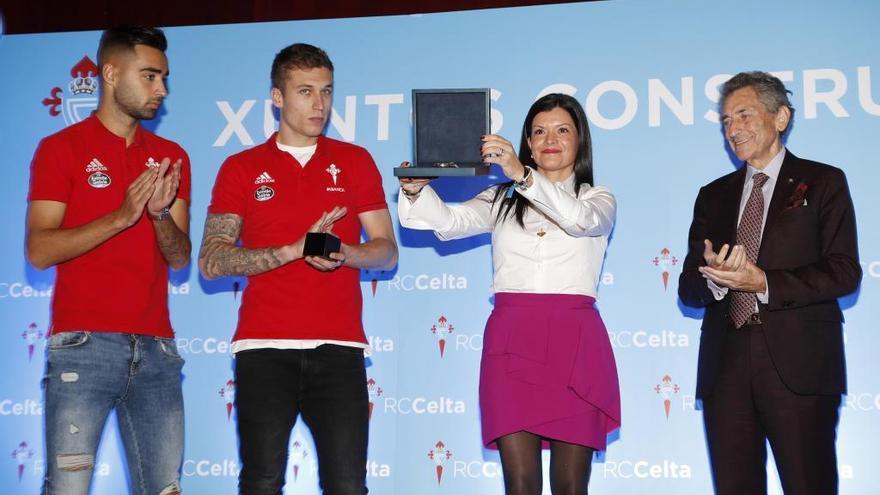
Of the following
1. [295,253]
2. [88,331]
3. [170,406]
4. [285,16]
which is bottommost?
[170,406]

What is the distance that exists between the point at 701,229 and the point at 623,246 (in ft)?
Result: 2.89

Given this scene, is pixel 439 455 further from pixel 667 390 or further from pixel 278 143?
pixel 278 143

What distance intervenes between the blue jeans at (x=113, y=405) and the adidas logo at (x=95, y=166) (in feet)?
1.85

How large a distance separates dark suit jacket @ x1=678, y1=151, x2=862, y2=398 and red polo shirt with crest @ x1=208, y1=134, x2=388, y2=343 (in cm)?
119

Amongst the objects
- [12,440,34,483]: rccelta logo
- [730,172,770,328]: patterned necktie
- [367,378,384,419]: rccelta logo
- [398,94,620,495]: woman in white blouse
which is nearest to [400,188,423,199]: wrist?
[398,94,620,495]: woman in white blouse

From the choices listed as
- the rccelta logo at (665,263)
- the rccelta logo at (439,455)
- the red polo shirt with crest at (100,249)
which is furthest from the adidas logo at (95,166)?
the rccelta logo at (665,263)

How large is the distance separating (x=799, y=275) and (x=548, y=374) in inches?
34.1

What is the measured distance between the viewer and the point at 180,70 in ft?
15.6

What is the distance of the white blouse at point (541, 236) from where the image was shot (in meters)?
3.12

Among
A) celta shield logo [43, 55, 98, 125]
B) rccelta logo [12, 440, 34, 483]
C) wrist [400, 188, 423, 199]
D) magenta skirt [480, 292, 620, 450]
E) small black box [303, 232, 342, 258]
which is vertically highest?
celta shield logo [43, 55, 98, 125]

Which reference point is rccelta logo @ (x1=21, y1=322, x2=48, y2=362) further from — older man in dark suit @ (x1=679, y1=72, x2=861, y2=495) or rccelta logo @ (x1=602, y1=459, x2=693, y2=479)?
older man in dark suit @ (x1=679, y1=72, x2=861, y2=495)

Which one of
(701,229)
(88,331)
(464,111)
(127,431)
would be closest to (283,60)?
(464,111)

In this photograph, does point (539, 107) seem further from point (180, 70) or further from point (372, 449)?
point (180, 70)

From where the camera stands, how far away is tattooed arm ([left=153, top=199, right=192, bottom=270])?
3.16 meters
